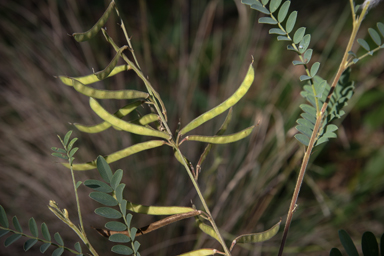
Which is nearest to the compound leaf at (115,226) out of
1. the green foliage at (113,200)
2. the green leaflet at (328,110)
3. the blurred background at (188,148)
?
the green foliage at (113,200)

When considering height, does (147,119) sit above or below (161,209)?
above

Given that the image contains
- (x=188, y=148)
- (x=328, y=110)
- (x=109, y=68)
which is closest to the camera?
(x=109, y=68)

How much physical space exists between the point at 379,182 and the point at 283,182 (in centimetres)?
34

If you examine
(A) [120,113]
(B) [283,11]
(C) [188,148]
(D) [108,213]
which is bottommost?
(C) [188,148]

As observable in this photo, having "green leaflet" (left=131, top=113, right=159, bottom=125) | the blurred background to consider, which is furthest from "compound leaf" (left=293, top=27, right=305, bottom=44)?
the blurred background

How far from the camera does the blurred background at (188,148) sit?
43.5 inches

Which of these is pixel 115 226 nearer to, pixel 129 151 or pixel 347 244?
pixel 129 151

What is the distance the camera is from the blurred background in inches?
43.5

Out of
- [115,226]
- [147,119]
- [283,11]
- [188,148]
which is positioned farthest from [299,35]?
[188,148]

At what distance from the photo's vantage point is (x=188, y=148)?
126 cm

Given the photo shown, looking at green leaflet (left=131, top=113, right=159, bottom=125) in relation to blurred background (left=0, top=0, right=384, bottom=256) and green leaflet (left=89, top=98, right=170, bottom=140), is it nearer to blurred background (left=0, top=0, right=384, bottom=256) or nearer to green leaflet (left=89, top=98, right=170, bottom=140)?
green leaflet (left=89, top=98, right=170, bottom=140)

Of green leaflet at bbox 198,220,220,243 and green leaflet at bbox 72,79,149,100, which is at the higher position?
green leaflet at bbox 72,79,149,100

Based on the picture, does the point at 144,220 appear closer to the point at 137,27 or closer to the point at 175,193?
the point at 175,193

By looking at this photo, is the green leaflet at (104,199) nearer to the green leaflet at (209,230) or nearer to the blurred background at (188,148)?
the green leaflet at (209,230)
